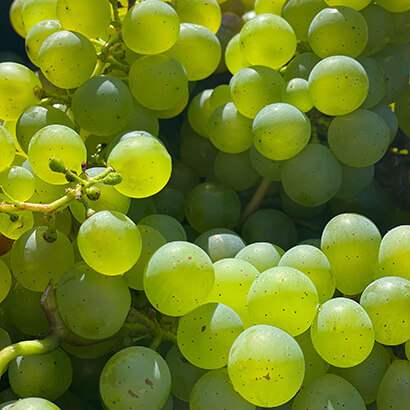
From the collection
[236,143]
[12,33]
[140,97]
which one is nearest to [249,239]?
[236,143]

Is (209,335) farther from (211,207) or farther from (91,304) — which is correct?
(211,207)

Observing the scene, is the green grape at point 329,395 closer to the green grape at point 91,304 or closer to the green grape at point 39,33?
the green grape at point 91,304

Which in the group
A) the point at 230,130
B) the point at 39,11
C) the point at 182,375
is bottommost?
the point at 182,375

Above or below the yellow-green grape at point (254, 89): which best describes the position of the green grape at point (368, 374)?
below

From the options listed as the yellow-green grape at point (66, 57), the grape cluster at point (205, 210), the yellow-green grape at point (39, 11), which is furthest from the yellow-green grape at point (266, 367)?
the yellow-green grape at point (39, 11)

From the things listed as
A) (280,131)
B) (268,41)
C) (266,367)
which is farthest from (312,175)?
Answer: (266,367)

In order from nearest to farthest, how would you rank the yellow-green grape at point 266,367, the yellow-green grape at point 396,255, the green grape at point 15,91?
the yellow-green grape at point 266,367 < the yellow-green grape at point 396,255 < the green grape at point 15,91
